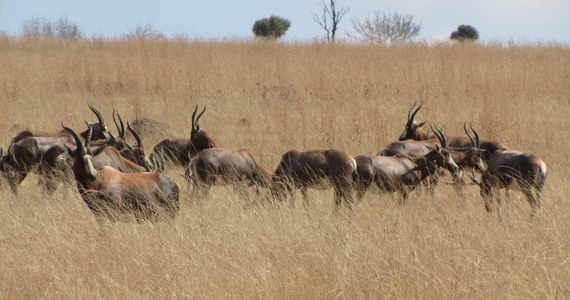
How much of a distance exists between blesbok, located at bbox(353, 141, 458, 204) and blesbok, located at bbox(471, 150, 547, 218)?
37 cm

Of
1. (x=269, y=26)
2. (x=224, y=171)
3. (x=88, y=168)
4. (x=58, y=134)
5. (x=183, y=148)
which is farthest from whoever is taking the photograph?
(x=269, y=26)

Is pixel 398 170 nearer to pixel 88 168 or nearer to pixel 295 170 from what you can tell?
pixel 295 170

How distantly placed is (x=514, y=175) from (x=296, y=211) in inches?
96.3

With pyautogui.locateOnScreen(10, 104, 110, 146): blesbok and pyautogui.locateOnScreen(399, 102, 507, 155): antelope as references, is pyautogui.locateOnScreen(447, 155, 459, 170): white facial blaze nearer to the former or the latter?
pyautogui.locateOnScreen(399, 102, 507, 155): antelope

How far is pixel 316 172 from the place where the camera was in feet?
31.2

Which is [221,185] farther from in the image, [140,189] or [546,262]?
[546,262]

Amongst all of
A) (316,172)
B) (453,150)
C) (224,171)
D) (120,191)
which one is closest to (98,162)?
→ (224,171)

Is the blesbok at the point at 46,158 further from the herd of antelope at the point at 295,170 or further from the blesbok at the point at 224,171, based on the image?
the blesbok at the point at 224,171

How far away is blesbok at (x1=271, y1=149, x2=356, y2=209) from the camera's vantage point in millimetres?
9383

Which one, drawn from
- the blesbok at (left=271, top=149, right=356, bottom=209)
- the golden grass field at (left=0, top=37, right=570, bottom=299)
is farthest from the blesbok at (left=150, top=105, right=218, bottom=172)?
the blesbok at (left=271, top=149, right=356, bottom=209)

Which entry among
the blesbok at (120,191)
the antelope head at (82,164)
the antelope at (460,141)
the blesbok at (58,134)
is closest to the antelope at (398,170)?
the antelope at (460,141)

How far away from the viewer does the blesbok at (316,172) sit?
938 cm

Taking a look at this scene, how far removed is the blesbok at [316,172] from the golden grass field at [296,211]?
303mm

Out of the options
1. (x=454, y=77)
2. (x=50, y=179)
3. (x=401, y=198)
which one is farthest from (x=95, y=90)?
(x=401, y=198)
